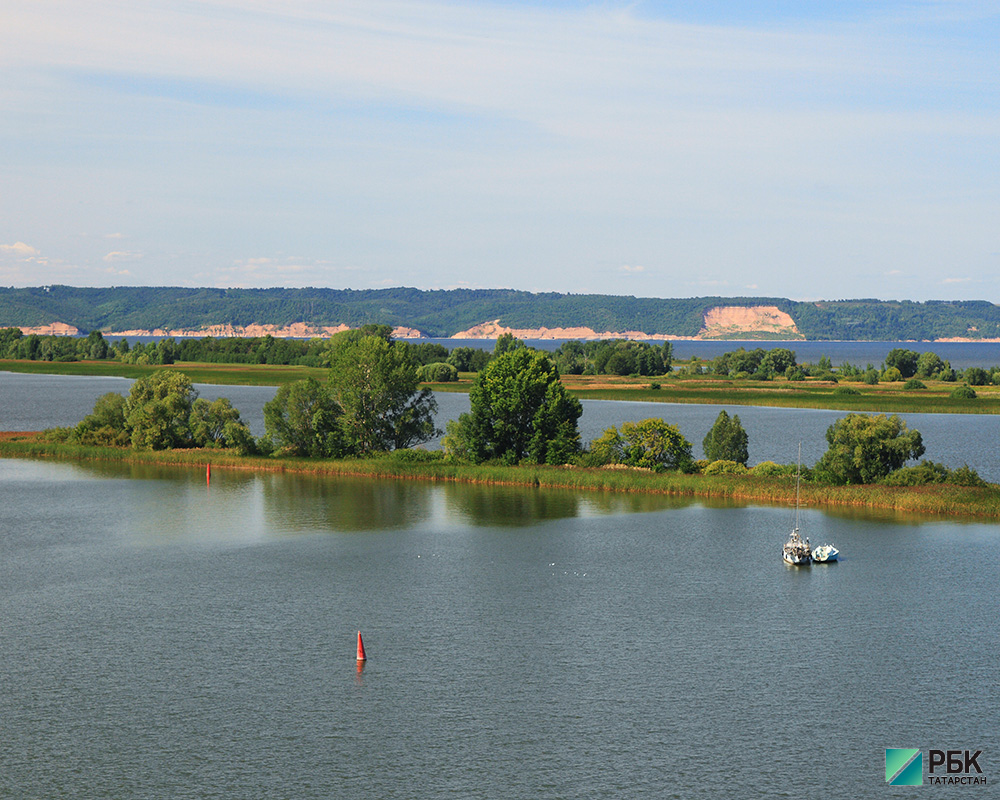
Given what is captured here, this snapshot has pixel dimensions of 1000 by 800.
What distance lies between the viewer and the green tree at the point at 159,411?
103 m

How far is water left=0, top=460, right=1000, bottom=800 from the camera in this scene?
32.9m

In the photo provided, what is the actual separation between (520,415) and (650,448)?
1178cm

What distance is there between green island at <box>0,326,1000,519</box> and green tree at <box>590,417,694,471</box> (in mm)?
112

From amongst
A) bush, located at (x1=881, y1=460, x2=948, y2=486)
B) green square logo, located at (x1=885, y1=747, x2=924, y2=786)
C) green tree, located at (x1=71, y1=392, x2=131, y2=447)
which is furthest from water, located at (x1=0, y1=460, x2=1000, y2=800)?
green tree, located at (x1=71, y1=392, x2=131, y2=447)

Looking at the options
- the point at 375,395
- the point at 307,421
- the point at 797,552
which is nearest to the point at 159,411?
the point at 307,421

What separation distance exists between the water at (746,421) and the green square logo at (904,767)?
62.6 metres

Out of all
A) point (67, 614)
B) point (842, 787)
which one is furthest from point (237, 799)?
point (67, 614)

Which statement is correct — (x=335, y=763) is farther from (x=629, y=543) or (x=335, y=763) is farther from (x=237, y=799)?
(x=629, y=543)

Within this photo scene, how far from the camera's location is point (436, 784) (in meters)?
31.7

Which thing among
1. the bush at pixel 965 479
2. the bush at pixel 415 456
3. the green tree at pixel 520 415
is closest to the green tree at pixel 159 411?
the bush at pixel 415 456

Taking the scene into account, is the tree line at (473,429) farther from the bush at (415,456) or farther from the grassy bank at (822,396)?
the grassy bank at (822,396)

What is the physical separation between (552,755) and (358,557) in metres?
29.4

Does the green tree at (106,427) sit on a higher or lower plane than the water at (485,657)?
higher

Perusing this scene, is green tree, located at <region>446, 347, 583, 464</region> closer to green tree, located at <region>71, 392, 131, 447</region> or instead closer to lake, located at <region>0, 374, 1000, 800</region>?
lake, located at <region>0, 374, 1000, 800</region>
